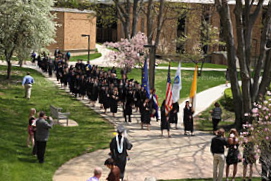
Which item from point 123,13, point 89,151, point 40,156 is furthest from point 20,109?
point 123,13

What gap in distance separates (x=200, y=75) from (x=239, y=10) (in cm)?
2161

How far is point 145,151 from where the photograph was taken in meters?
15.8

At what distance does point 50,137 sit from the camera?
1673 centimetres

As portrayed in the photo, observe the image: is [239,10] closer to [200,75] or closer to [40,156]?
[40,156]

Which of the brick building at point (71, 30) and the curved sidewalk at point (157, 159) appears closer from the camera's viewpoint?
the curved sidewalk at point (157, 159)

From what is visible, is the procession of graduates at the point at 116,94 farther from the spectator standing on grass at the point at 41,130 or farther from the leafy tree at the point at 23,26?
the spectator standing on grass at the point at 41,130

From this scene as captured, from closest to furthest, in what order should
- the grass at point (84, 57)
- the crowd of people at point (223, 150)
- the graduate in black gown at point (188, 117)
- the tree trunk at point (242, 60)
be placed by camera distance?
1. the crowd of people at point (223, 150)
2. the graduate in black gown at point (188, 117)
3. the tree trunk at point (242, 60)
4. the grass at point (84, 57)

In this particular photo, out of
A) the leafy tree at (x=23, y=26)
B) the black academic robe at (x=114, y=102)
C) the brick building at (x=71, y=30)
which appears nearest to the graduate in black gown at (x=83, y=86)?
the black academic robe at (x=114, y=102)

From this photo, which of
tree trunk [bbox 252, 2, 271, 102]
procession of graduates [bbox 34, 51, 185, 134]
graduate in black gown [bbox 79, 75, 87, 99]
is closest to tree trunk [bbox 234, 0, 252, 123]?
tree trunk [bbox 252, 2, 271, 102]

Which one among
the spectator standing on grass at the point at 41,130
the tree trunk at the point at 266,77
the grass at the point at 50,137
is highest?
the tree trunk at the point at 266,77

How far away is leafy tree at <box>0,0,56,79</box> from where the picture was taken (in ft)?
90.3

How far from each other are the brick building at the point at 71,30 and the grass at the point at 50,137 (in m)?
21.8

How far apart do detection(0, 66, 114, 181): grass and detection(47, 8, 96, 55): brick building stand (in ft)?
71.5

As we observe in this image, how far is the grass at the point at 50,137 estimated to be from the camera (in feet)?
42.6
